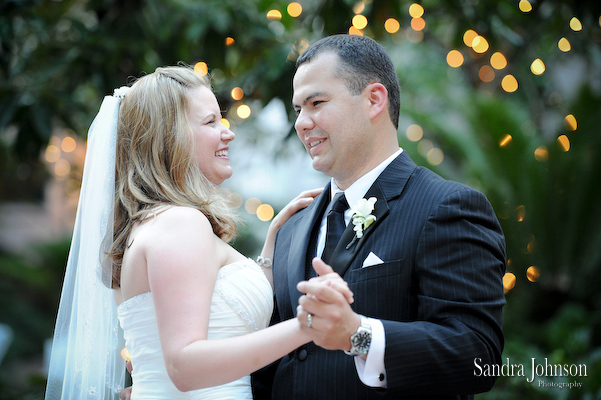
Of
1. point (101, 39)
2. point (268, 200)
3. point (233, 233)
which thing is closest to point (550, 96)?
point (268, 200)

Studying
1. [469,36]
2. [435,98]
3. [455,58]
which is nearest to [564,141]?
[435,98]

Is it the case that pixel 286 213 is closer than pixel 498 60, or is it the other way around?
pixel 286 213

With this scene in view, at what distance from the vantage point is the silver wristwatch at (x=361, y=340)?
1.98m

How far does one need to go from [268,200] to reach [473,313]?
693 centimetres

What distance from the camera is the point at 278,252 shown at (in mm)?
2969

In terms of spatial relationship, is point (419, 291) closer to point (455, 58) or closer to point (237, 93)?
point (237, 93)

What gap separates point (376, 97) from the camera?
8.91 feet

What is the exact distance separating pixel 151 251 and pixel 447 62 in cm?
764

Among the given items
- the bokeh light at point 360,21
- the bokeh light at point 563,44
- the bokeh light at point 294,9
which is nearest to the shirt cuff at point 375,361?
the bokeh light at point 360,21

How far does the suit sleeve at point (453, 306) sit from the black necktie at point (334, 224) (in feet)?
1.42

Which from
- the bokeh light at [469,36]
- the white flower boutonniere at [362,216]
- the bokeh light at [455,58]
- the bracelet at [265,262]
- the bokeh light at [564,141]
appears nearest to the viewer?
the white flower boutonniere at [362,216]

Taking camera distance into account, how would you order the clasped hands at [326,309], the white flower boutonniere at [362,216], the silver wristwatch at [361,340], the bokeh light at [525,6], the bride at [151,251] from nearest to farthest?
1. the clasped hands at [326,309]
2. the silver wristwatch at [361,340]
3. the bride at [151,251]
4. the white flower boutonniere at [362,216]
5. the bokeh light at [525,6]

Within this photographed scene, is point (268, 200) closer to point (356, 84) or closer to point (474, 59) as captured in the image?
point (474, 59)

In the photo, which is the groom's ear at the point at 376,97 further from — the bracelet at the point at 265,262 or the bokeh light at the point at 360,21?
the bokeh light at the point at 360,21
